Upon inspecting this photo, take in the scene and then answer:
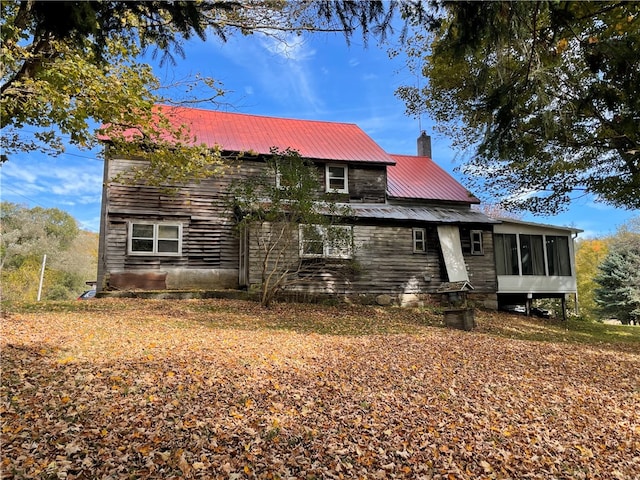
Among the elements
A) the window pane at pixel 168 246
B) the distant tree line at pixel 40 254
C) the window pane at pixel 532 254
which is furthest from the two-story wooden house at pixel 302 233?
the distant tree line at pixel 40 254

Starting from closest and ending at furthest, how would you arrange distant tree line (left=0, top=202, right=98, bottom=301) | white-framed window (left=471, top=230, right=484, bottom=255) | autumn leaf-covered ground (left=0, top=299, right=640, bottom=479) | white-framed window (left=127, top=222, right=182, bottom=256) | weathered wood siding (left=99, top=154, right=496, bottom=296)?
1. autumn leaf-covered ground (left=0, top=299, right=640, bottom=479)
2. weathered wood siding (left=99, top=154, right=496, bottom=296)
3. white-framed window (left=127, top=222, right=182, bottom=256)
4. white-framed window (left=471, top=230, right=484, bottom=255)
5. distant tree line (left=0, top=202, right=98, bottom=301)

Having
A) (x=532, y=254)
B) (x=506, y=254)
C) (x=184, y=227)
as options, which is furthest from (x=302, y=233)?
(x=532, y=254)

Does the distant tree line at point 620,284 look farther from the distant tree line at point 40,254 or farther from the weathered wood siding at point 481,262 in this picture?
A: the distant tree line at point 40,254

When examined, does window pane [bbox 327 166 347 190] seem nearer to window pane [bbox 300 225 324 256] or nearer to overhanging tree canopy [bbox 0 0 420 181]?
window pane [bbox 300 225 324 256]

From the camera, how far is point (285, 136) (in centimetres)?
1994

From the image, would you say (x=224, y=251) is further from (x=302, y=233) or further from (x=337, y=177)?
(x=337, y=177)

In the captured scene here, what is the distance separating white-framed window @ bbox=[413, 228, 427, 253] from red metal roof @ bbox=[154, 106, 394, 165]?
3.35m

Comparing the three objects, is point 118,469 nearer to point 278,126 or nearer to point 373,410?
point 373,410

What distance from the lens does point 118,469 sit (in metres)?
3.65

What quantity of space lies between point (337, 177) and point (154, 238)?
8050 millimetres

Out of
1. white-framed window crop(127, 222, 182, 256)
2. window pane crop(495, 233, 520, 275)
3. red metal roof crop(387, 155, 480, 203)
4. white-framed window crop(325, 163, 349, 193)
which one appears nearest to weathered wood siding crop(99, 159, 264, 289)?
white-framed window crop(127, 222, 182, 256)

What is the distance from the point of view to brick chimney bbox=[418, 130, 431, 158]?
25078mm

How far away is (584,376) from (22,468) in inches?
348

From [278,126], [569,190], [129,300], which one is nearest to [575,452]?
[569,190]
